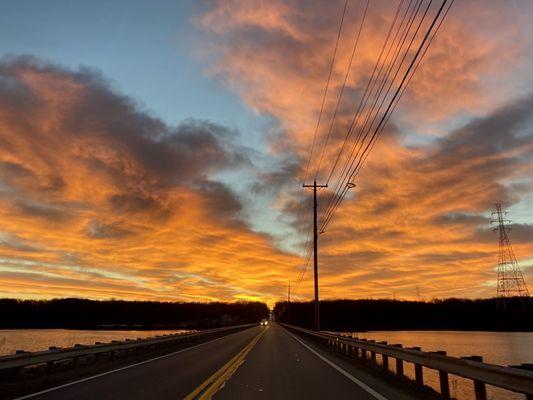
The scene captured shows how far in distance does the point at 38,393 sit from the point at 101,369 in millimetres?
5794

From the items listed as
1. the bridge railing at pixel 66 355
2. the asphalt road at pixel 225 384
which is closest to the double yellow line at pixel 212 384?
the asphalt road at pixel 225 384

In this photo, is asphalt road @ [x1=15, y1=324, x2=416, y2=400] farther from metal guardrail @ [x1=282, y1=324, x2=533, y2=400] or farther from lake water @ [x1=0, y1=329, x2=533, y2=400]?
lake water @ [x1=0, y1=329, x2=533, y2=400]

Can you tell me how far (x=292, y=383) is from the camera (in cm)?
1326

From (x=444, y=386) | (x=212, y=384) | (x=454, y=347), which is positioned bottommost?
(x=212, y=384)

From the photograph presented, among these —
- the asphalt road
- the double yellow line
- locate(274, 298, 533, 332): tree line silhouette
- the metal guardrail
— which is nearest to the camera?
the metal guardrail

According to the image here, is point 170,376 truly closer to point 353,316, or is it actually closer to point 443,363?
point 443,363

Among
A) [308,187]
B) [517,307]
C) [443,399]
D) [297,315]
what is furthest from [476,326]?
[443,399]

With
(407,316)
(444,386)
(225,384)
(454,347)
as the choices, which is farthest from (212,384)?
(407,316)

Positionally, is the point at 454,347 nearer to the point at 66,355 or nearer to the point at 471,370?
the point at 66,355

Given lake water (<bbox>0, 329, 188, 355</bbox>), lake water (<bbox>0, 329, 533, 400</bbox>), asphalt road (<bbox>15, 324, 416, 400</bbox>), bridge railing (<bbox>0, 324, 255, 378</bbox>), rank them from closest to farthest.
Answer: asphalt road (<bbox>15, 324, 416, 400</bbox>) < bridge railing (<bbox>0, 324, 255, 378</bbox>) < lake water (<bbox>0, 329, 533, 400</bbox>) < lake water (<bbox>0, 329, 188, 355</bbox>)

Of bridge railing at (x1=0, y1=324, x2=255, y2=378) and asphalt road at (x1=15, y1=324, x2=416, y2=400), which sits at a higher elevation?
bridge railing at (x1=0, y1=324, x2=255, y2=378)

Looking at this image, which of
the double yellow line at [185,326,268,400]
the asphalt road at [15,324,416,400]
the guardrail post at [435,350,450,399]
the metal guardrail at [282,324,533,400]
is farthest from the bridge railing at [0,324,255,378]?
the guardrail post at [435,350,450,399]

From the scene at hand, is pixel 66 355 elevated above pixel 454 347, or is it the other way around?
pixel 454 347

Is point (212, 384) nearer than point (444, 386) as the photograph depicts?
No
